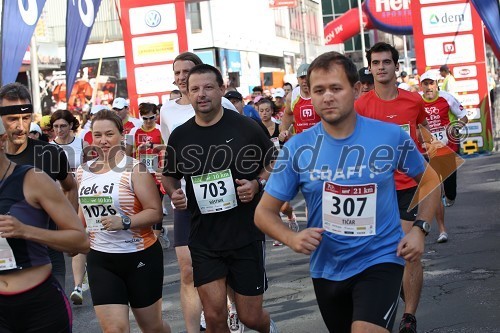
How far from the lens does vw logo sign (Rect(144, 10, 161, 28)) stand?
2247 centimetres

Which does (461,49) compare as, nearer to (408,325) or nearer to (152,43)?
(152,43)

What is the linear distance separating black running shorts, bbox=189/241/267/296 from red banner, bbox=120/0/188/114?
52.7 ft

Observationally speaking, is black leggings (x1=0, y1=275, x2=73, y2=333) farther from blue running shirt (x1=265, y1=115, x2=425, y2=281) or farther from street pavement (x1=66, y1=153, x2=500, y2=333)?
street pavement (x1=66, y1=153, x2=500, y2=333)

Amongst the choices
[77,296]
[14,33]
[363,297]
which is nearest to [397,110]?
[363,297]

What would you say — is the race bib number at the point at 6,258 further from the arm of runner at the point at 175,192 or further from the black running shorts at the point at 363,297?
the arm of runner at the point at 175,192

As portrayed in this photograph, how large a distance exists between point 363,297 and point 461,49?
1800cm

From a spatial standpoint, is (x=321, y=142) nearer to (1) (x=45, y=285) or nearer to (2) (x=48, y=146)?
(1) (x=45, y=285)

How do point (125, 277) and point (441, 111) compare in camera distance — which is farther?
point (441, 111)

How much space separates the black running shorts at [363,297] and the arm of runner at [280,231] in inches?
14.5

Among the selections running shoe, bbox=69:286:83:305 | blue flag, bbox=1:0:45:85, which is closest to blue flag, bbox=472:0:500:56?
blue flag, bbox=1:0:45:85

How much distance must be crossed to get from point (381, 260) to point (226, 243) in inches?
70.3

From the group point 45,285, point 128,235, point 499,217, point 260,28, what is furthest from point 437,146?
point 260,28

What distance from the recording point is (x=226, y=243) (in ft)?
20.9

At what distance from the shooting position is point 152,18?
73.9 ft
